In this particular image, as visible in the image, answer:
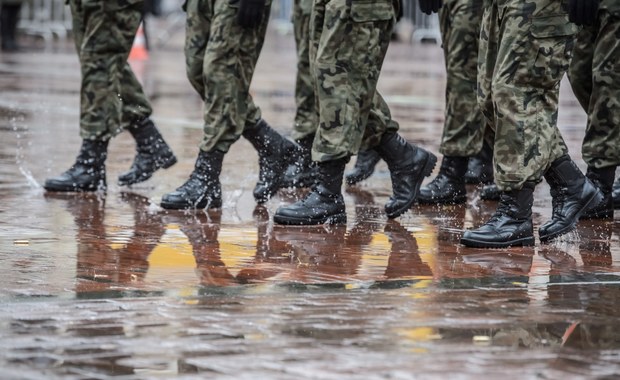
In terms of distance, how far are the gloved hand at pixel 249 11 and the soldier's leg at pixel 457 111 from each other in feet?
3.34

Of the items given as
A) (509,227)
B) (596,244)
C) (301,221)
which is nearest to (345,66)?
(301,221)

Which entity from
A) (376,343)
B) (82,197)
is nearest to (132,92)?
(82,197)

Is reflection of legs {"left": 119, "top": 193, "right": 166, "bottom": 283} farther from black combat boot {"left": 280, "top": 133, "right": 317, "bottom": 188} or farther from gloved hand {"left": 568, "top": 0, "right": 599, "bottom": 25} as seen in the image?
gloved hand {"left": 568, "top": 0, "right": 599, "bottom": 25}

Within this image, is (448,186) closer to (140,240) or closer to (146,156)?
(146,156)

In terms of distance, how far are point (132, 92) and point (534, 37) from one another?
282 cm

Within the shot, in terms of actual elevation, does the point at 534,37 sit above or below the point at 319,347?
above

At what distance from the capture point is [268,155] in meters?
7.57

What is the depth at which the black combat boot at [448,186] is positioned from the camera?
742cm

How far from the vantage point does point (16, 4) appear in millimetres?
20344

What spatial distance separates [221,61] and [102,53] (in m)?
0.98

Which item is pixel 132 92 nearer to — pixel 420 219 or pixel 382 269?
pixel 420 219

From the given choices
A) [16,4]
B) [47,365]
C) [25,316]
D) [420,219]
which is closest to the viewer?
[47,365]

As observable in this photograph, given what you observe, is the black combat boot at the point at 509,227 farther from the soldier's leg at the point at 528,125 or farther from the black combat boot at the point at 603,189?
the black combat boot at the point at 603,189

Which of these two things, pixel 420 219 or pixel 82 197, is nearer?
pixel 420 219
